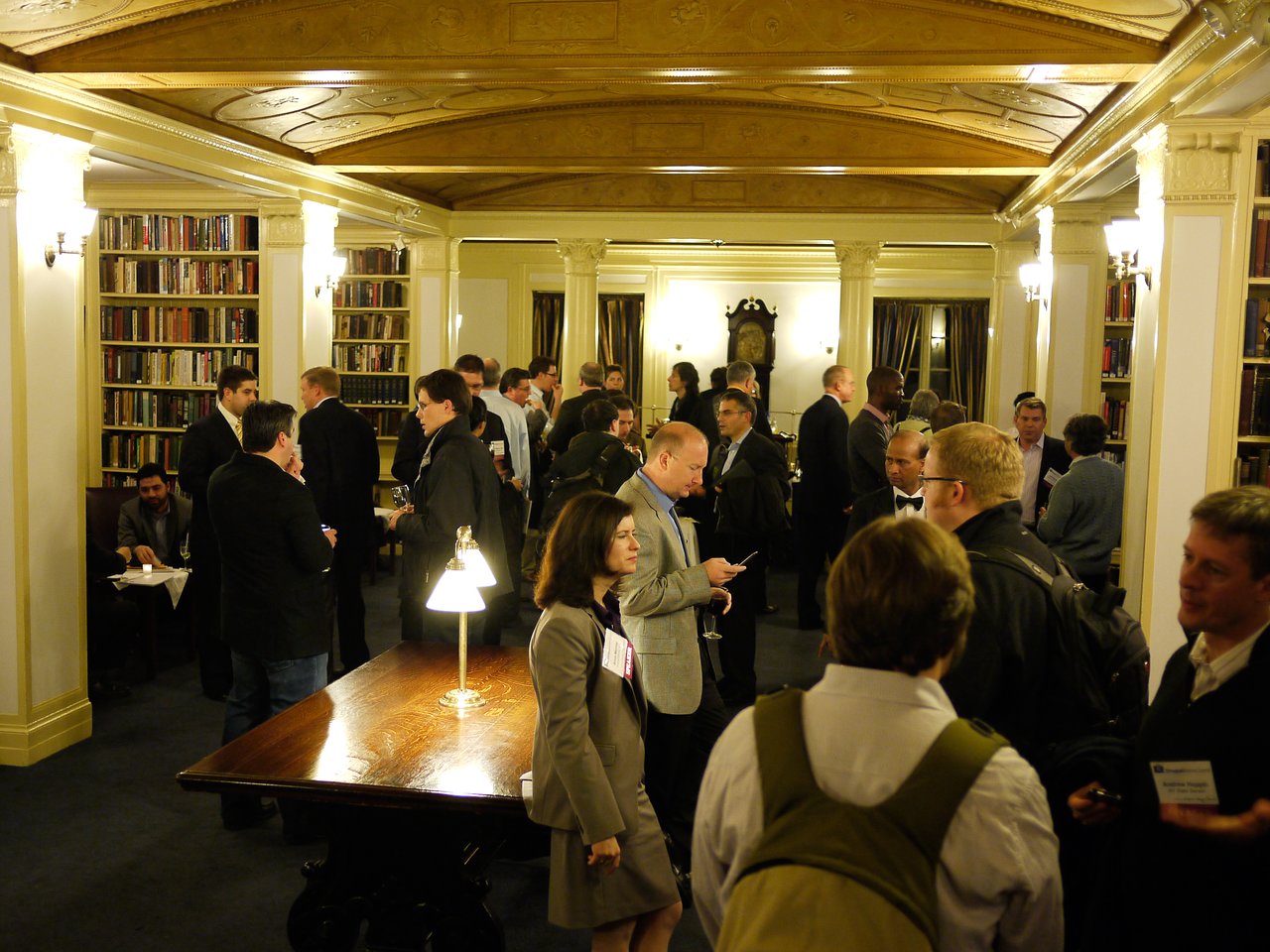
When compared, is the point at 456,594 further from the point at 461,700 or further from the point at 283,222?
the point at 283,222

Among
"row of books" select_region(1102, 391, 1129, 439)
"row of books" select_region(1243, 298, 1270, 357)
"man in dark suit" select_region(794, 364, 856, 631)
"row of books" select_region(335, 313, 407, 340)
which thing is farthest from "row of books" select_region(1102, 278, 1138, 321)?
"row of books" select_region(335, 313, 407, 340)

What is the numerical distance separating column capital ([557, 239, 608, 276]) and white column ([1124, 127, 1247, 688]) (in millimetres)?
6638

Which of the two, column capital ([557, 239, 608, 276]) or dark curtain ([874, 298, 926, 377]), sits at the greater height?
column capital ([557, 239, 608, 276])

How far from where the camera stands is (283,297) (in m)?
7.84

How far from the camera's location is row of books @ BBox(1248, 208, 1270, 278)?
16.7 ft

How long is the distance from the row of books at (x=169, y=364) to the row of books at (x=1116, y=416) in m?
6.54

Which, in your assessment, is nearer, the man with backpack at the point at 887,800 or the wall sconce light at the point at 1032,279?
the man with backpack at the point at 887,800

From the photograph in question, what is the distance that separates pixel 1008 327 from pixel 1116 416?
2509mm

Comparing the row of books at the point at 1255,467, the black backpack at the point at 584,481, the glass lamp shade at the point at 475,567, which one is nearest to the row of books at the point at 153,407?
the black backpack at the point at 584,481

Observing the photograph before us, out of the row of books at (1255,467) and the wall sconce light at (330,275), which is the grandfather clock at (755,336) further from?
the row of books at (1255,467)

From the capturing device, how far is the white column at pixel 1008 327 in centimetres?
1010

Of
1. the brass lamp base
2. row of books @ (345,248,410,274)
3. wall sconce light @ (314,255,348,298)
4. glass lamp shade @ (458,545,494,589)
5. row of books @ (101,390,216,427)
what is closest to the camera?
glass lamp shade @ (458,545,494,589)

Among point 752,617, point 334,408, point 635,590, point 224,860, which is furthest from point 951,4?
point 224,860

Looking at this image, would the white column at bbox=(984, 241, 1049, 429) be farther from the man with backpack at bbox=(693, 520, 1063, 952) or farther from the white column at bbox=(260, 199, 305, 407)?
the man with backpack at bbox=(693, 520, 1063, 952)
